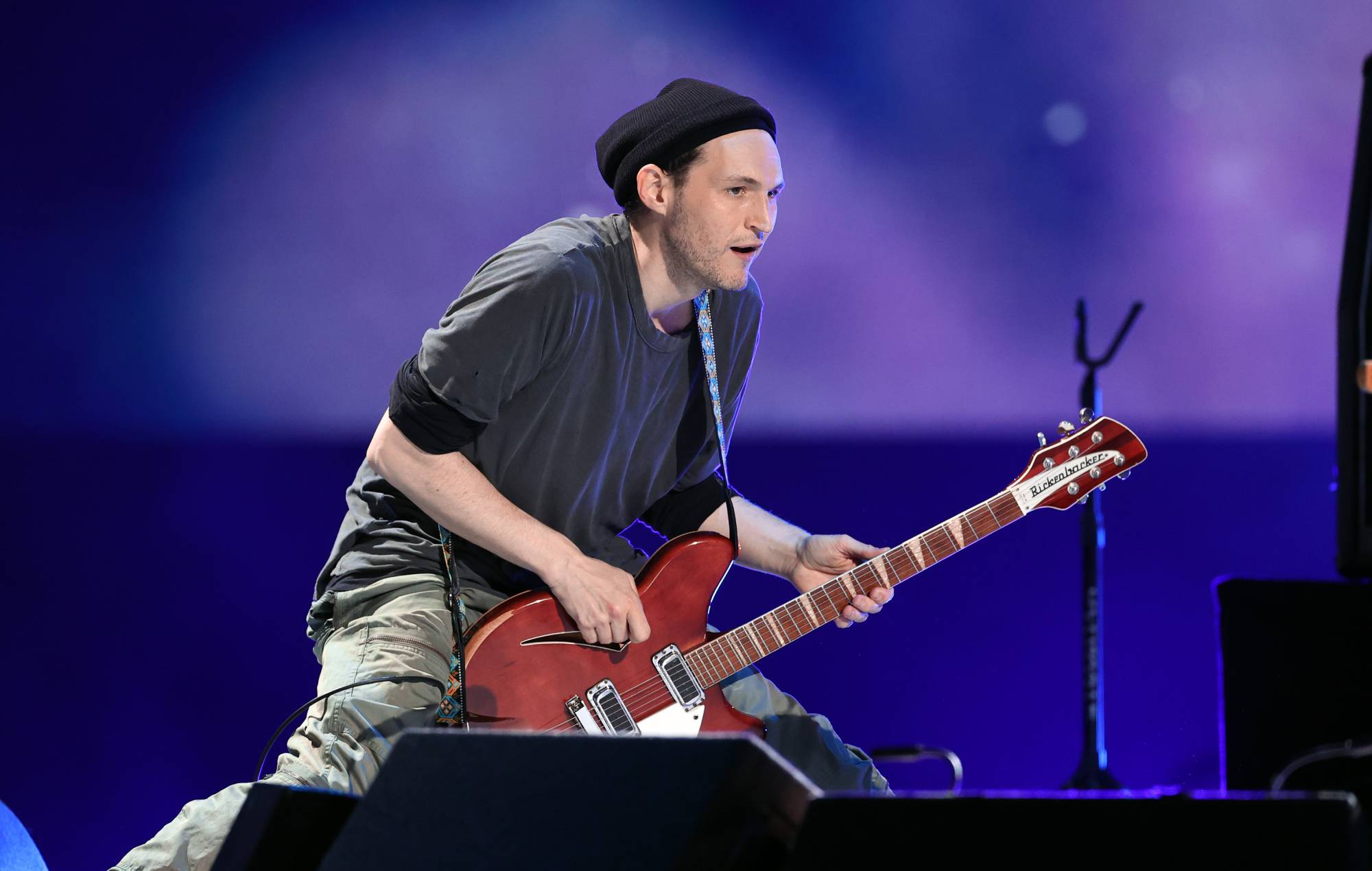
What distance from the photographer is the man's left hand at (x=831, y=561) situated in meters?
3.13

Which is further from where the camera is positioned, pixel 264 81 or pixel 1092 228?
pixel 1092 228

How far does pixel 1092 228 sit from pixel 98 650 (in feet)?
11.5

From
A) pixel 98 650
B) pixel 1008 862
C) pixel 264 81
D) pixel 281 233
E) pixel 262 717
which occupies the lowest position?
pixel 262 717

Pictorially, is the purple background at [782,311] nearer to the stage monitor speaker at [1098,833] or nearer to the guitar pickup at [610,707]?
the guitar pickup at [610,707]

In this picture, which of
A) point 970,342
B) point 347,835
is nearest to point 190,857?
point 347,835

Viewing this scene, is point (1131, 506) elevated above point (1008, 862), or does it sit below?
below

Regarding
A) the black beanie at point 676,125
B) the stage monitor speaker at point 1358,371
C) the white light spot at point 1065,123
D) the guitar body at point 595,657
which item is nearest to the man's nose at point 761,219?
the black beanie at point 676,125

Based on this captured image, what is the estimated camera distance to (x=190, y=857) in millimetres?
2314

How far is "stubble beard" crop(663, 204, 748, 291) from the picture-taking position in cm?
305

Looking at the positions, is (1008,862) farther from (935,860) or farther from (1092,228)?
(1092,228)

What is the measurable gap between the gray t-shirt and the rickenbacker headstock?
0.79 meters

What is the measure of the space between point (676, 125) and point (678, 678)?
4.11ft

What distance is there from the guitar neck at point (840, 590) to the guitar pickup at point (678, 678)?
2cm

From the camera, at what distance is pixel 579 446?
302 centimetres
